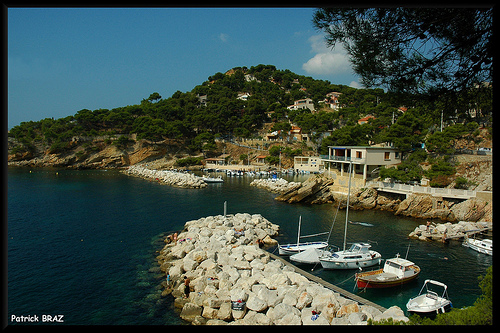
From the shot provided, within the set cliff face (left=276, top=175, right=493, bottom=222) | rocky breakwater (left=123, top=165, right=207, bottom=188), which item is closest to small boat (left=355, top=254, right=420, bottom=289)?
cliff face (left=276, top=175, right=493, bottom=222)

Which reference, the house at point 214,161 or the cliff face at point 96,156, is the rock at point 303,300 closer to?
the house at point 214,161

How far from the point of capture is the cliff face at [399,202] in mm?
18094

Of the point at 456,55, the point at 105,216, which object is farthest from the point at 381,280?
the point at 105,216

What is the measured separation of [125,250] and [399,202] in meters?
19.0

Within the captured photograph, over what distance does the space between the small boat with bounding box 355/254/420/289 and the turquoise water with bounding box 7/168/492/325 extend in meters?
0.28

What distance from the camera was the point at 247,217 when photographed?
17.7 meters

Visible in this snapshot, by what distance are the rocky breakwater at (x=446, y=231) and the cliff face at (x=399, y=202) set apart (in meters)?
0.78

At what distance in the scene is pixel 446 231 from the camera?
16.1m

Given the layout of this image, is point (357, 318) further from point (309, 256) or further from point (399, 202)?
point (399, 202)

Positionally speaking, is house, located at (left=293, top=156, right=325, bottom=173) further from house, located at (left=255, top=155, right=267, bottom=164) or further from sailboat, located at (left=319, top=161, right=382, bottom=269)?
sailboat, located at (left=319, top=161, right=382, bottom=269)

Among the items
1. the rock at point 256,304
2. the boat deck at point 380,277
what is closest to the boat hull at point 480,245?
the boat deck at point 380,277

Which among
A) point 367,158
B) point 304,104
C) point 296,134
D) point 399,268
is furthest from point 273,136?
point 399,268
